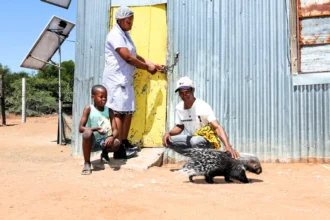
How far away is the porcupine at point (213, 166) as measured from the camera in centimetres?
430

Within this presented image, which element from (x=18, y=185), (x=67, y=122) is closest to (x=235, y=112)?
(x=18, y=185)

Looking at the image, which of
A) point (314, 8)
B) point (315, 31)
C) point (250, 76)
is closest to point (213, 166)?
point (250, 76)

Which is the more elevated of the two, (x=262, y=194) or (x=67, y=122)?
(x=67, y=122)

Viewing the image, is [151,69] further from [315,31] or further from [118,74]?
[315,31]

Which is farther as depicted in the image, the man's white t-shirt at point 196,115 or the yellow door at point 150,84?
the yellow door at point 150,84

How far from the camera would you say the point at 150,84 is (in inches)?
245

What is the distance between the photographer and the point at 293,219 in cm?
279

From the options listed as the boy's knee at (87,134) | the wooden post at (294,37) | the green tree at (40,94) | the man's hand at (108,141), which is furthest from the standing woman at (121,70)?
the green tree at (40,94)

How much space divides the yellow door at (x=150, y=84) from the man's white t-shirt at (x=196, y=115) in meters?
1.24

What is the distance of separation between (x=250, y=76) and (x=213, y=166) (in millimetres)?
2172

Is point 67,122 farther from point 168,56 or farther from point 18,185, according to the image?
point 18,185

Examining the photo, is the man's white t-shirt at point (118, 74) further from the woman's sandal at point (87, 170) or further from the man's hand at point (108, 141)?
the woman's sandal at point (87, 170)

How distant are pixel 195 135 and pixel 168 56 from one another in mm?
1836

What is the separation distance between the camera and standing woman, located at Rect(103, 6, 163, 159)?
533cm
